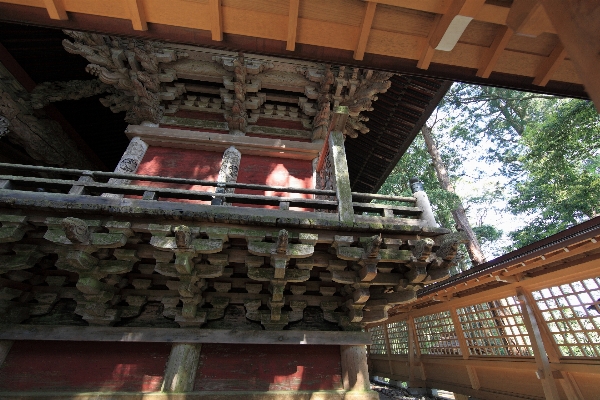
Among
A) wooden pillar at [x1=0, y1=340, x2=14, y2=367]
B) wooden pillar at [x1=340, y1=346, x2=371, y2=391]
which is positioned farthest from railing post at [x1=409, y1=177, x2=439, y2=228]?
wooden pillar at [x1=0, y1=340, x2=14, y2=367]

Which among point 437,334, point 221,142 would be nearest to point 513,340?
point 437,334

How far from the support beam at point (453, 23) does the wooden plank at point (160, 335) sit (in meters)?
3.97

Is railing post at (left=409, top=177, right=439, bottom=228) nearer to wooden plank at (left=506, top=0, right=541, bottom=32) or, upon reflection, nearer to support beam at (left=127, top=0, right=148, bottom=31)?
wooden plank at (left=506, top=0, right=541, bottom=32)

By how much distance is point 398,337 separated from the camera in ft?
41.2

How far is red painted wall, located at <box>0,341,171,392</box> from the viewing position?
3.78m

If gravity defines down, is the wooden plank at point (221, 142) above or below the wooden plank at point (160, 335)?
above

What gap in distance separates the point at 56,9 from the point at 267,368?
4609 mm

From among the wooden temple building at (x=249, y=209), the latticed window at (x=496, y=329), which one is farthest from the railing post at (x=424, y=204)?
the latticed window at (x=496, y=329)

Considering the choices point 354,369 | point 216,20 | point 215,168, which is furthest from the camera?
point 215,168

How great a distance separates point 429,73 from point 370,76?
3807 millimetres

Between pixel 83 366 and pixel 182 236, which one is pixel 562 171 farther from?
pixel 83 366

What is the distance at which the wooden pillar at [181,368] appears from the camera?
3.77m

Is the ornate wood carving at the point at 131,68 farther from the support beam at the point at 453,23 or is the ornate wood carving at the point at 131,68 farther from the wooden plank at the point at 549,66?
the wooden plank at the point at 549,66

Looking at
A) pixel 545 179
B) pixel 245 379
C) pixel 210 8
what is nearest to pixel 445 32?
pixel 210 8
